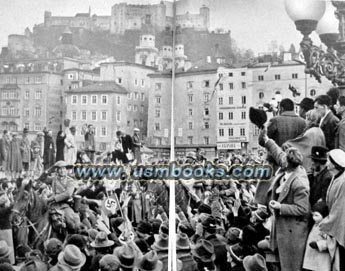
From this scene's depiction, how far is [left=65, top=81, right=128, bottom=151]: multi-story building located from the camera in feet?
14.3

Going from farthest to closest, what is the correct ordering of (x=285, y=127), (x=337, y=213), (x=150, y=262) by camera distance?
(x=285, y=127) < (x=150, y=262) < (x=337, y=213)

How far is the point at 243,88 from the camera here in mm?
4352

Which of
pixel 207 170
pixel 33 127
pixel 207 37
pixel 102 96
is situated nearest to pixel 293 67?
pixel 207 37

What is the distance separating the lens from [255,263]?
4109 millimetres

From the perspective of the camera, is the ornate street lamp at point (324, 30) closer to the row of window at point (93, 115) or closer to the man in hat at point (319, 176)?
the man in hat at point (319, 176)

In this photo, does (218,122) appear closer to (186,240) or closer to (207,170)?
(207,170)

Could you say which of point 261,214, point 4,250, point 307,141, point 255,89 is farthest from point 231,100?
point 4,250

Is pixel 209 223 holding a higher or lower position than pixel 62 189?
lower

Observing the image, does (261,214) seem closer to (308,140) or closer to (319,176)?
(319,176)

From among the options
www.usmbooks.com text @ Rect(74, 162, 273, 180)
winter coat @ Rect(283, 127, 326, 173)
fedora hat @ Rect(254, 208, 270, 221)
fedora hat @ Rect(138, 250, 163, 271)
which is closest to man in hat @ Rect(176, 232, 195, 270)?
fedora hat @ Rect(138, 250, 163, 271)

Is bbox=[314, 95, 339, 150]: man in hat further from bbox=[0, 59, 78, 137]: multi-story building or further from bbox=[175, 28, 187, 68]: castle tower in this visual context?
bbox=[0, 59, 78, 137]: multi-story building

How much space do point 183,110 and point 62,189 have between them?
42.2 inches

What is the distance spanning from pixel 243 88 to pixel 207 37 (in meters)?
0.47

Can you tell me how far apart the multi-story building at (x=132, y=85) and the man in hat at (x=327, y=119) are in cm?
128
